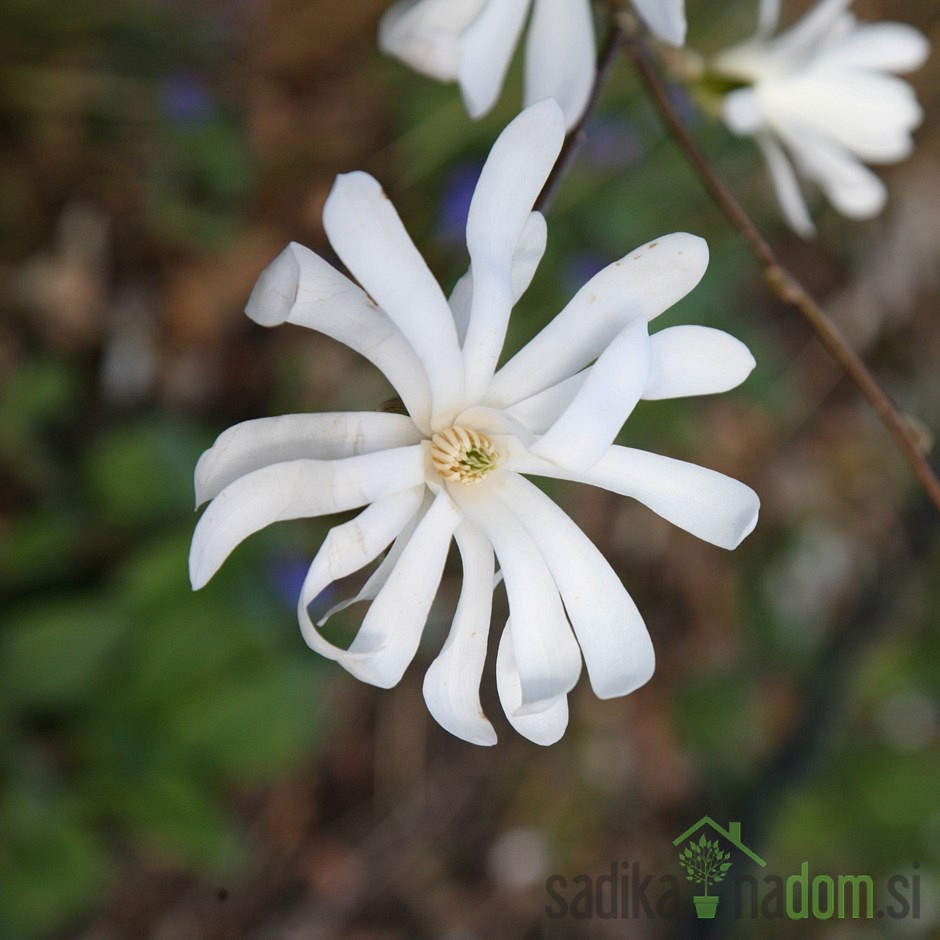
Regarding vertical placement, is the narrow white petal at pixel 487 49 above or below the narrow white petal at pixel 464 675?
above

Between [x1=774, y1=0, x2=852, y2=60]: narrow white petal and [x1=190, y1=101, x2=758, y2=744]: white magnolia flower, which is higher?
[x1=774, y1=0, x2=852, y2=60]: narrow white petal

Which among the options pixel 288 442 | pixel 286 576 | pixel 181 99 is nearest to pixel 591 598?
pixel 288 442

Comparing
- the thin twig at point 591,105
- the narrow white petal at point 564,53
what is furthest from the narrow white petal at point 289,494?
the narrow white petal at point 564,53

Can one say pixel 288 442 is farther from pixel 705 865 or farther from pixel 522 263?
pixel 705 865

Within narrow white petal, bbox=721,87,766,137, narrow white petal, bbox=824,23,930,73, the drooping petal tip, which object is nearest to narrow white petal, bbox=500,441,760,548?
the drooping petal tip

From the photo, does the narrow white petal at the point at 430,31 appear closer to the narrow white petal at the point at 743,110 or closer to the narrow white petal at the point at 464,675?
the narrow white petal at the point at 743,110

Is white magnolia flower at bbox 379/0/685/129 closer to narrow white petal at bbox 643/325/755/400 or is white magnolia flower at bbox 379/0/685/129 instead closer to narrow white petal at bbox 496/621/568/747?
narrow white petal at bbox 643/325/755/400
